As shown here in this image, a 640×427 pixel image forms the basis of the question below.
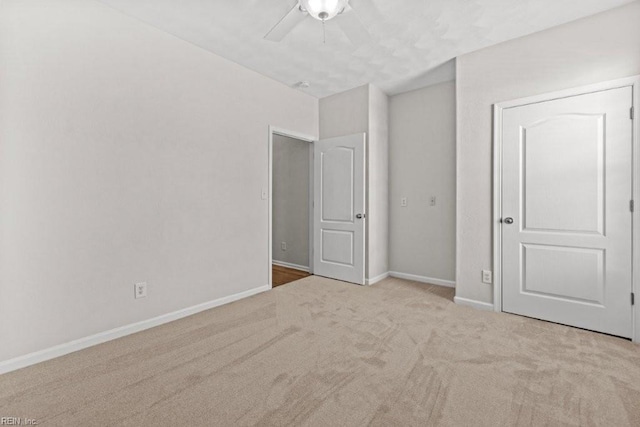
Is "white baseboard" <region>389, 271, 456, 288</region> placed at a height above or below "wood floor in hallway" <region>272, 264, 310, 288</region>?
above

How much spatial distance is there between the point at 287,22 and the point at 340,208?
7.87ft

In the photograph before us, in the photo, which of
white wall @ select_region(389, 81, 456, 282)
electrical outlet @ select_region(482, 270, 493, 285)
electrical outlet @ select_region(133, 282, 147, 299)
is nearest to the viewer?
electrical outlet @ select_region(133, 282, 147, 299)

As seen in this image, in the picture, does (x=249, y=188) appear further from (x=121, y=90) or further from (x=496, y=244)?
(x=496, y=244)

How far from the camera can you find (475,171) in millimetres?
3014

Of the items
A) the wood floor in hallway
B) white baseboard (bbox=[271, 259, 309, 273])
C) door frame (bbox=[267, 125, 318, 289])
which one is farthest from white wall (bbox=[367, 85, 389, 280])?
white baseboard (bbox=[271, 259, 309, 273])

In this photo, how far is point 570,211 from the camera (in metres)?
2.51

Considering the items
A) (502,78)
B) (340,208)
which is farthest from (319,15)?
(340,208)

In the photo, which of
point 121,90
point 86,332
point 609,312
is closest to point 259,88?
point 121,90

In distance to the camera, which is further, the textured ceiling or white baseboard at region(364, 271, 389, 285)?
white baseboard at region(364, 271, 389, 285)

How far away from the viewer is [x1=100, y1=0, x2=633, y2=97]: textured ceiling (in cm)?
229

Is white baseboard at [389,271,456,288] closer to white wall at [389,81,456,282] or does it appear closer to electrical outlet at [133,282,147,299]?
white wall at [389,81,456,282]

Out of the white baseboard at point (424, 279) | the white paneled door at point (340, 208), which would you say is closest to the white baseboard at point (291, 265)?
the white paneled door at point (340, 208)

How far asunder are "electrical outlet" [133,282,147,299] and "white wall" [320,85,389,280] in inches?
98.7

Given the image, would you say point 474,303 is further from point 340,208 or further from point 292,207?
point 292,207
